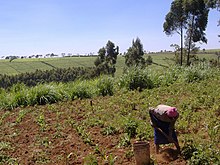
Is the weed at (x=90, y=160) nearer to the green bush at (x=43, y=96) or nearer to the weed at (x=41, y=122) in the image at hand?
the weed at (x=41, y=122)

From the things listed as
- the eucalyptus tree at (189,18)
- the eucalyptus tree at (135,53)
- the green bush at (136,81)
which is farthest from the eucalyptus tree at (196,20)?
the green bush at (136,81)

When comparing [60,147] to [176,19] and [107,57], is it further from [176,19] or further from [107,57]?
[107,57]

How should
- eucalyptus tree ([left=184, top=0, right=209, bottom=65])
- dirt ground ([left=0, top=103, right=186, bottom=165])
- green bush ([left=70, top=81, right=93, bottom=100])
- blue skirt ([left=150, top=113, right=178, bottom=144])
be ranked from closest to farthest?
blue skirt ([left=150, top=113, right=178, bottom=144])
dirt ground ([left=0, top=103, right=186, bottom=165])
green bush ([left=70, top=81, right=93, bottom=100])
eucalyptus tree ([left=184, top=0, right=209, bottom=65])

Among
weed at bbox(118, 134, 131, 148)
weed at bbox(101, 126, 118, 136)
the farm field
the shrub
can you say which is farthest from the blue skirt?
weed at bbox(101, 126, 118, 136)

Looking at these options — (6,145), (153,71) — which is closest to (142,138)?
(6,145)

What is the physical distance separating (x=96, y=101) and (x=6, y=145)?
11.9 ft

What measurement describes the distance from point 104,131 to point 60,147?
952 mm

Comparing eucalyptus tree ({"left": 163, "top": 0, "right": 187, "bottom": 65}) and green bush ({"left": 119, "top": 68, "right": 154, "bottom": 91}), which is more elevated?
eucalyptus tree ({"left": 163, "top": 0, "right": 187, "bottom": 65})

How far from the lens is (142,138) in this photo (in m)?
4.96

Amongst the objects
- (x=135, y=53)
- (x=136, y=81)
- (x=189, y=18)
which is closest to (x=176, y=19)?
(x=189, y=18)

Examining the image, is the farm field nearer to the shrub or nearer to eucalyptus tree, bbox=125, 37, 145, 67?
the shrub

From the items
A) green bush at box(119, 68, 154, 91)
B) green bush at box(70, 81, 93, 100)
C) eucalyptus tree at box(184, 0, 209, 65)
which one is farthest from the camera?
eucalyptus tree at box(184, 0, 209, 65)

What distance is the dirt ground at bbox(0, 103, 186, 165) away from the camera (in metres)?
4.33

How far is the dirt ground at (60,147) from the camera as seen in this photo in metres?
4.33
